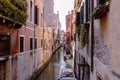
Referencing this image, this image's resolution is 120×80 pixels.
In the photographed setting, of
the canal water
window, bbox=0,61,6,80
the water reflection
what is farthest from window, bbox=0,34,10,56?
the water reflection

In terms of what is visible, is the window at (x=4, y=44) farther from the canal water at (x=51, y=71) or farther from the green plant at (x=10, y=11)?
the canal water at (x=51, y=71)

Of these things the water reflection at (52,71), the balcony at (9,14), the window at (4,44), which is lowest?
the water reflection at (52,71)

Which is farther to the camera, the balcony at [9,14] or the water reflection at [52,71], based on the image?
the water reflection at [52,71]

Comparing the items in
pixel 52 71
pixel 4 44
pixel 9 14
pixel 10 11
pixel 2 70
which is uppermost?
pixel 10 11

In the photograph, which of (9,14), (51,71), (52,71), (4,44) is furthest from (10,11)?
(52,71)

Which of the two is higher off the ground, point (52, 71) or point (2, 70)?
point (2, 70)

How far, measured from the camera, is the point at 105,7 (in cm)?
542

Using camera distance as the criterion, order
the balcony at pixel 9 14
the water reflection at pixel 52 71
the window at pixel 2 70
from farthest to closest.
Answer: the water reflection at pixel 52 71 → the window at pixel 2 70 → the balcony at pixel 9 14

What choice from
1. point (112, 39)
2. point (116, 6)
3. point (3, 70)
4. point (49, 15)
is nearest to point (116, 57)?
point (112, 39)

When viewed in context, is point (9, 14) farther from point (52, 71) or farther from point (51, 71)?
point (52, 71)

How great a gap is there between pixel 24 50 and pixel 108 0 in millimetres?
11199

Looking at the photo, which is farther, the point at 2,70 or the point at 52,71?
the point at 52,71

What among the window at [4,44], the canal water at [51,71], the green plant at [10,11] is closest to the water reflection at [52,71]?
the canal water at [51,71]

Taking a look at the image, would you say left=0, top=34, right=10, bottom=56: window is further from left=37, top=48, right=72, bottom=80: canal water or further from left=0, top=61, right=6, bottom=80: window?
left=37, top=48, right=72, bottom=80: canal water
